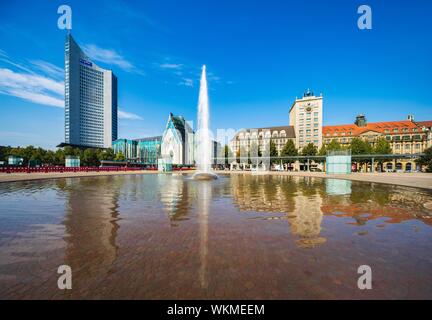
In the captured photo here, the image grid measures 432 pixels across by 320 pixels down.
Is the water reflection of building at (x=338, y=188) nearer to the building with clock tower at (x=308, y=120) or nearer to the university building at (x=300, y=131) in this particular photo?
the university building at (x=300, y=131)

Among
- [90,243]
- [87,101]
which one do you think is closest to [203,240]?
[90,243]

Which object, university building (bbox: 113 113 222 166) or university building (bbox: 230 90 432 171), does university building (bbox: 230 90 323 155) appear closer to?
university building (bbox: 230 90 432 171)

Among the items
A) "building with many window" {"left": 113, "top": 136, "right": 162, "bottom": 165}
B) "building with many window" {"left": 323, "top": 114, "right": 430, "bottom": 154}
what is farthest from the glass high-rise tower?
"building with many window" {"left": 323, "top": 114, "right": 430, "bottom": 154}

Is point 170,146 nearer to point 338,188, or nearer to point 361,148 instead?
point 361,148

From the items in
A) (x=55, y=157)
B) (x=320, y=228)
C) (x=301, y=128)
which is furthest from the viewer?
(x=301, y=128)

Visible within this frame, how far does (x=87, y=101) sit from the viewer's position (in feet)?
493

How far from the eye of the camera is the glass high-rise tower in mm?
136625

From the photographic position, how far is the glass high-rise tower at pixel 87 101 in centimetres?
13662

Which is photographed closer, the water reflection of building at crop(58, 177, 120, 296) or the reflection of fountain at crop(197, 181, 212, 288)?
the reflection of fountain at crop(197, 181, 212, 288)

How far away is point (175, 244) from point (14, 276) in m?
3.11
